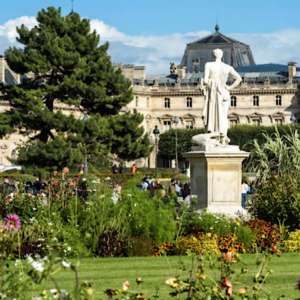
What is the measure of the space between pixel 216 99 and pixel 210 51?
10818 centimetres

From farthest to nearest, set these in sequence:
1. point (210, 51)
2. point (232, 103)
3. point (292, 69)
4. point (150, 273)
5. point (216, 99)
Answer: point (210, 51) → point (232, 103) → point (292, 69) → point (216, 99) → point (150, 273)

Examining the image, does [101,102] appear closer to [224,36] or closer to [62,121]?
[62,121]

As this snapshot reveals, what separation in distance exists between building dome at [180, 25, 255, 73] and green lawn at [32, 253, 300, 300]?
112 metres

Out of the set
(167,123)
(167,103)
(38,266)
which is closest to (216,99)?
(38,266)

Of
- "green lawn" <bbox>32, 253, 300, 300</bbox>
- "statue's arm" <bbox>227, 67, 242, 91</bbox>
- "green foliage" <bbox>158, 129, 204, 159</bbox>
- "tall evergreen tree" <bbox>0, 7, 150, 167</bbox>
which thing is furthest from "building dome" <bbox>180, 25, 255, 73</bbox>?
"green lawn" <bbox>32, 253, 300, 300</bbox>

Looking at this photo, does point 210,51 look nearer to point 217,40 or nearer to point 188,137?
point 217,40

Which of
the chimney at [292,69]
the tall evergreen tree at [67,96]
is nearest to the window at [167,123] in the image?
the chimney at [292,69]

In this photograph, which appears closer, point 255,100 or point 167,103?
point 255,100

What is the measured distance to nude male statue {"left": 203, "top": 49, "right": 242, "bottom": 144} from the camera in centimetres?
1814

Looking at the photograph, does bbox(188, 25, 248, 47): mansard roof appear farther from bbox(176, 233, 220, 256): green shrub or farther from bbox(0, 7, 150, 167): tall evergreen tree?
bbox(176, 233, 220, 256): green shrub

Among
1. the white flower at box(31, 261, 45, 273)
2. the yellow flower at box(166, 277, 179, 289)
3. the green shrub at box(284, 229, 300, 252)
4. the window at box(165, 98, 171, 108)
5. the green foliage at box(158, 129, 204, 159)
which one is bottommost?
the green foliage at box(158, 129, 204, 159)

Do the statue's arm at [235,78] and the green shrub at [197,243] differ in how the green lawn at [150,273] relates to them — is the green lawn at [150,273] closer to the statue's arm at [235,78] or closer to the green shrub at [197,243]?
the green shrub at [197,243]

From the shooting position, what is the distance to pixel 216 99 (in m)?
18.2

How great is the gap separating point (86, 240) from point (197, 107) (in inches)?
4088
